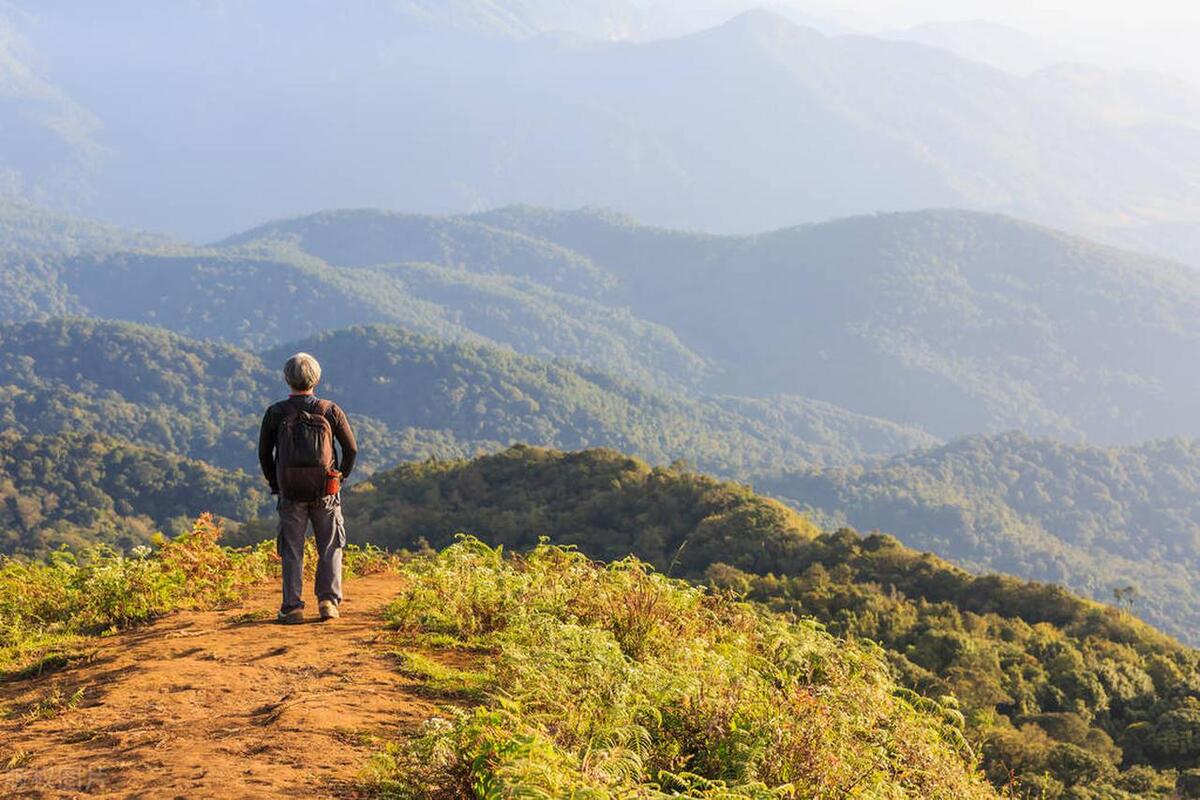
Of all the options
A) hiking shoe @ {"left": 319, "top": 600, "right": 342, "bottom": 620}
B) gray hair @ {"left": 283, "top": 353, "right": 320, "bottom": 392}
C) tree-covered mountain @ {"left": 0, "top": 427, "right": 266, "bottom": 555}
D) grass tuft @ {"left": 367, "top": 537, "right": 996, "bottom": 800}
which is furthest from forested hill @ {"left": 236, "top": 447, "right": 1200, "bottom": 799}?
tree-covered mountain @ {"left": 0, "top": 427, "right": 266, "bottom": 555}

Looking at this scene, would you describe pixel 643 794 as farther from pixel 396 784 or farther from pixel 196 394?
pixel 196 394

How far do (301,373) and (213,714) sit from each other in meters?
2.92

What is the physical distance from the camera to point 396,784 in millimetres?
A: 4844

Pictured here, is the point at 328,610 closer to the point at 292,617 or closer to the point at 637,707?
the point at 292,617

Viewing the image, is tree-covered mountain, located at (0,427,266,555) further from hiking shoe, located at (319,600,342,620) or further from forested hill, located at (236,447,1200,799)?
hiking shoe, located at (319,600,342,620)

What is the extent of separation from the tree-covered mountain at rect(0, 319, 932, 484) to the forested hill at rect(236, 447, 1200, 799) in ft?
267

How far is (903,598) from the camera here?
24.2 meters

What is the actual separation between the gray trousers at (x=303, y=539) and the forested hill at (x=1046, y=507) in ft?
369

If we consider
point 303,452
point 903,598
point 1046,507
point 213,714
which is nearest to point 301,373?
point 303,452

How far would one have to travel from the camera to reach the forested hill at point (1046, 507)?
395ft

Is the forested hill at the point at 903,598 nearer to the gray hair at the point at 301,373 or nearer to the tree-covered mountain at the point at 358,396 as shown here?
the gray hair at the point at 301,373

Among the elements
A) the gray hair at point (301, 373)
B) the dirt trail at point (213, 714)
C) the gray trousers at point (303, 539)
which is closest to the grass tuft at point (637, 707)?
the dirt trail at point (213, 714)

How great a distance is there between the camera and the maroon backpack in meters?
8.14

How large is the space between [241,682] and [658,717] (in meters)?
3.17
